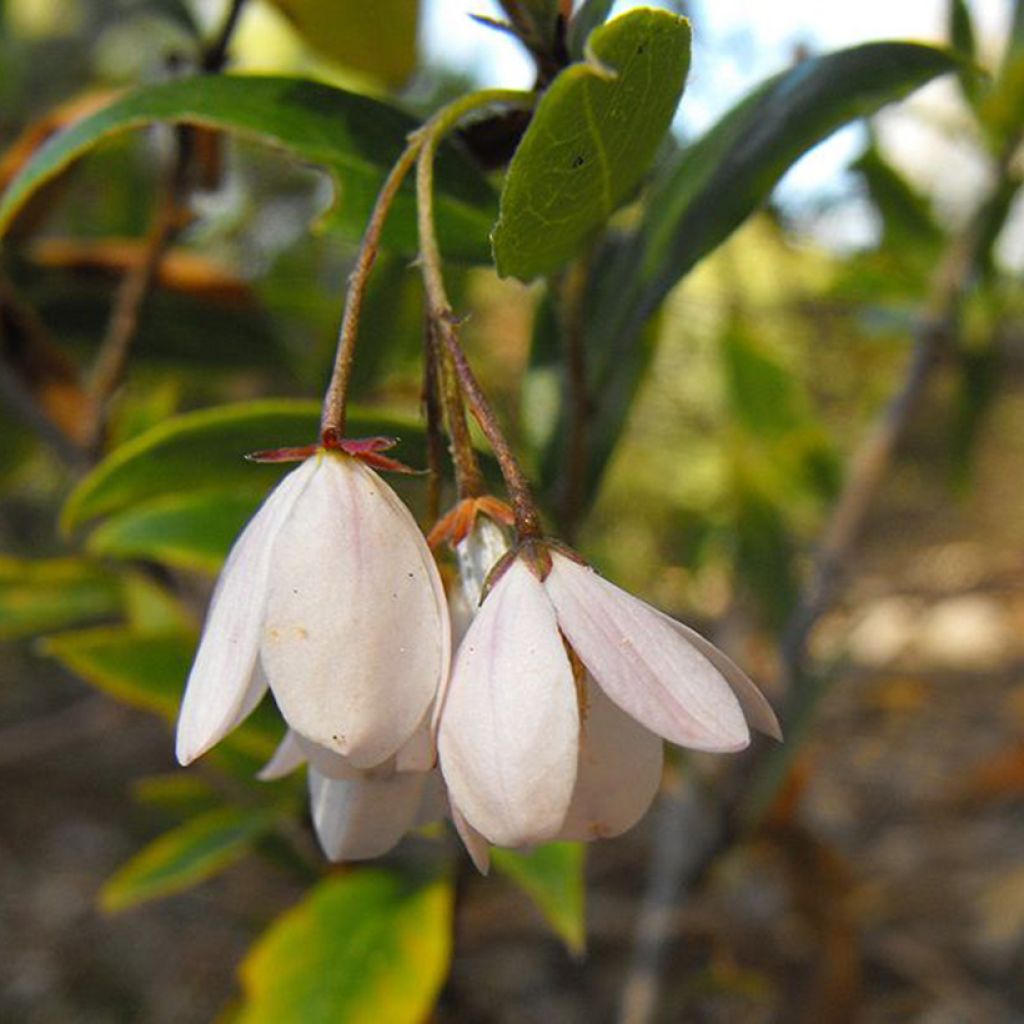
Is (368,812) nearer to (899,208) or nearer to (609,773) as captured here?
(609,773)

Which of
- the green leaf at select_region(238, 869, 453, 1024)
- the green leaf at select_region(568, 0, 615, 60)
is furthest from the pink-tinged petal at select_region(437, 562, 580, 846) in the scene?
the green leaf at select_region(238, 869, 453, 1024)

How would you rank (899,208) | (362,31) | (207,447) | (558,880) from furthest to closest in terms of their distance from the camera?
(899,208) → (362,31) → (558,880) → (207,447)

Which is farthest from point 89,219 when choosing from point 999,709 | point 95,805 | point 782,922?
point 999,709

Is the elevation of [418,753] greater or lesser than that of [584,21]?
lesser

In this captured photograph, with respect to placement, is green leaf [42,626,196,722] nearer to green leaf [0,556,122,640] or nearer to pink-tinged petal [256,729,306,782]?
green leaf [0,556,122,640]

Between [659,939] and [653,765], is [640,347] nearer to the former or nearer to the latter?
[653,765]

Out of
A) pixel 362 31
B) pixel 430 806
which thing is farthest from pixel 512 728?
pixel 362 31
